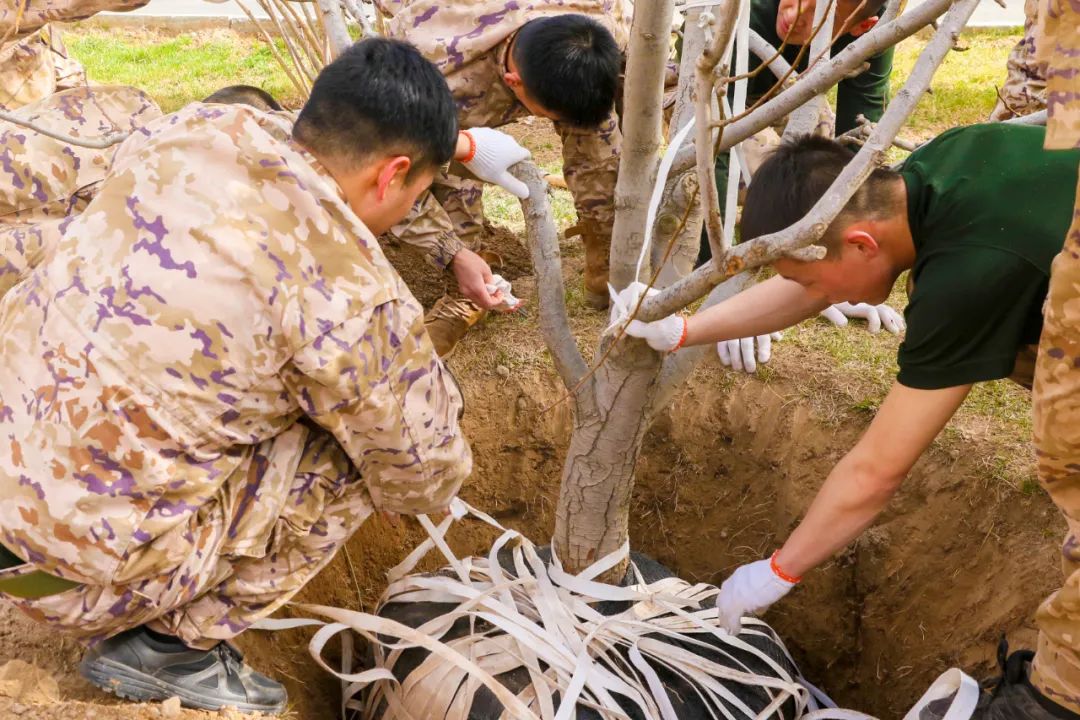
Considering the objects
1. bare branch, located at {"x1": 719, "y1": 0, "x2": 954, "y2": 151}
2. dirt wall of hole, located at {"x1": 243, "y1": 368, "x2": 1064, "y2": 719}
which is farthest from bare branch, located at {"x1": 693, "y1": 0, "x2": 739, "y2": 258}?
dirt wall of hole, located at {"x1": 243, "y1": 368, "x2": 1064, "y2": 719}

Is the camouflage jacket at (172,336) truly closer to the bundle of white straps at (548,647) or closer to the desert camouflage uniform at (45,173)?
the bundle of white straps at (548,647)

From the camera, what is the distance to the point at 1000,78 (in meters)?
5.82

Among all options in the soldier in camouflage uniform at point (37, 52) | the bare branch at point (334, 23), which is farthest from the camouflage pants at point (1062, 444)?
the soldier in camouflage uniform at point (37, 52)

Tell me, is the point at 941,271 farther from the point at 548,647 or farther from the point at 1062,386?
the point at 548,647

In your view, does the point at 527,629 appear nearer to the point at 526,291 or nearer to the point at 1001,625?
the point at 1001,625

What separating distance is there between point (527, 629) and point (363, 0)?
1.89 meters

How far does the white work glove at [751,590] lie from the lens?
2.09 meters

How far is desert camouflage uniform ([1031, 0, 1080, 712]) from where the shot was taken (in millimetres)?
1375

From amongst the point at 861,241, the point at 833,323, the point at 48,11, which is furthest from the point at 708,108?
the point at 48,11

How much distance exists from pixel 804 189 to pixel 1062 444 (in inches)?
25.1

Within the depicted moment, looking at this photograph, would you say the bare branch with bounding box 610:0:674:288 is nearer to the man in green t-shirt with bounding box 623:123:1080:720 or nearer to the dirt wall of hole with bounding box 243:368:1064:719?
→ the man in green t-shirt with bounding box 623:123:1080:720

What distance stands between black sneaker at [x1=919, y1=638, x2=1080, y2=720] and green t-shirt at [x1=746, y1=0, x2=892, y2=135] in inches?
90.4

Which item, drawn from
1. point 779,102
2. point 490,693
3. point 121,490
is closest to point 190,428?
point 121,490

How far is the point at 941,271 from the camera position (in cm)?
177
